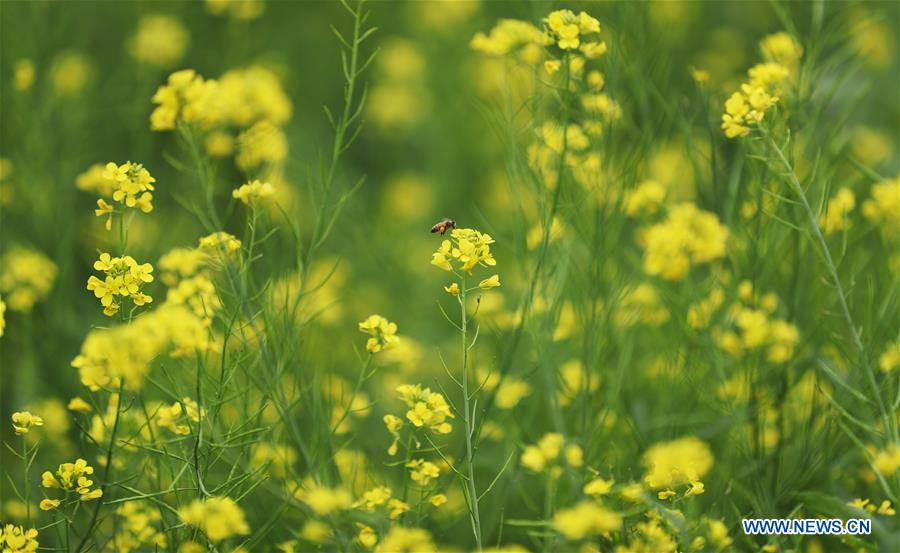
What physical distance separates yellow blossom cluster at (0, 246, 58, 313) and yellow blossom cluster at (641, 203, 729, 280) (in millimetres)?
1877

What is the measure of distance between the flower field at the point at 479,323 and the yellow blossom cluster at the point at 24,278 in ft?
0.07

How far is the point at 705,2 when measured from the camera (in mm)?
5332

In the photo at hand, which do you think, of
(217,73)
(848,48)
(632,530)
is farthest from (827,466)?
(217,73)

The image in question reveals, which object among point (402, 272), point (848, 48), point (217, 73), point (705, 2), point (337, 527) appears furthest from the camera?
point (705, 2)

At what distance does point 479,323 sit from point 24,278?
4.80 feet

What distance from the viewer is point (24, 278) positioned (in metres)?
3.07

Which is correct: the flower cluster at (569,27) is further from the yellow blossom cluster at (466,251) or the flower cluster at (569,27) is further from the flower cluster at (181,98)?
the flower cluster at (181,98)

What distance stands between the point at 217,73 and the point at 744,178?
2691mm

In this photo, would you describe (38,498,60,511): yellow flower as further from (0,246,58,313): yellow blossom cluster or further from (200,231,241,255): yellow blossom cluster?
(0,246,58,313): yellow blossom cluster

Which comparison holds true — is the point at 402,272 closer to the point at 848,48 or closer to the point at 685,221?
the point at 685,221

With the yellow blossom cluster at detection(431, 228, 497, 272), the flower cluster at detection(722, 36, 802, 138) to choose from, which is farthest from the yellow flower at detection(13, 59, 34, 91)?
the flower cluster at detection(722, 36, 802, 138)

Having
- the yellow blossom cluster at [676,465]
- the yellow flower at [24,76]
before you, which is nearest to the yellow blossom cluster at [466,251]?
the yellow blossom cluster at [676,465]

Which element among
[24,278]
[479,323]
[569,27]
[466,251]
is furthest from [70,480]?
[24,278]

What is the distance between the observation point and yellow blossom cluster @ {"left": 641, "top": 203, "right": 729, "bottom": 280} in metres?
2.41
